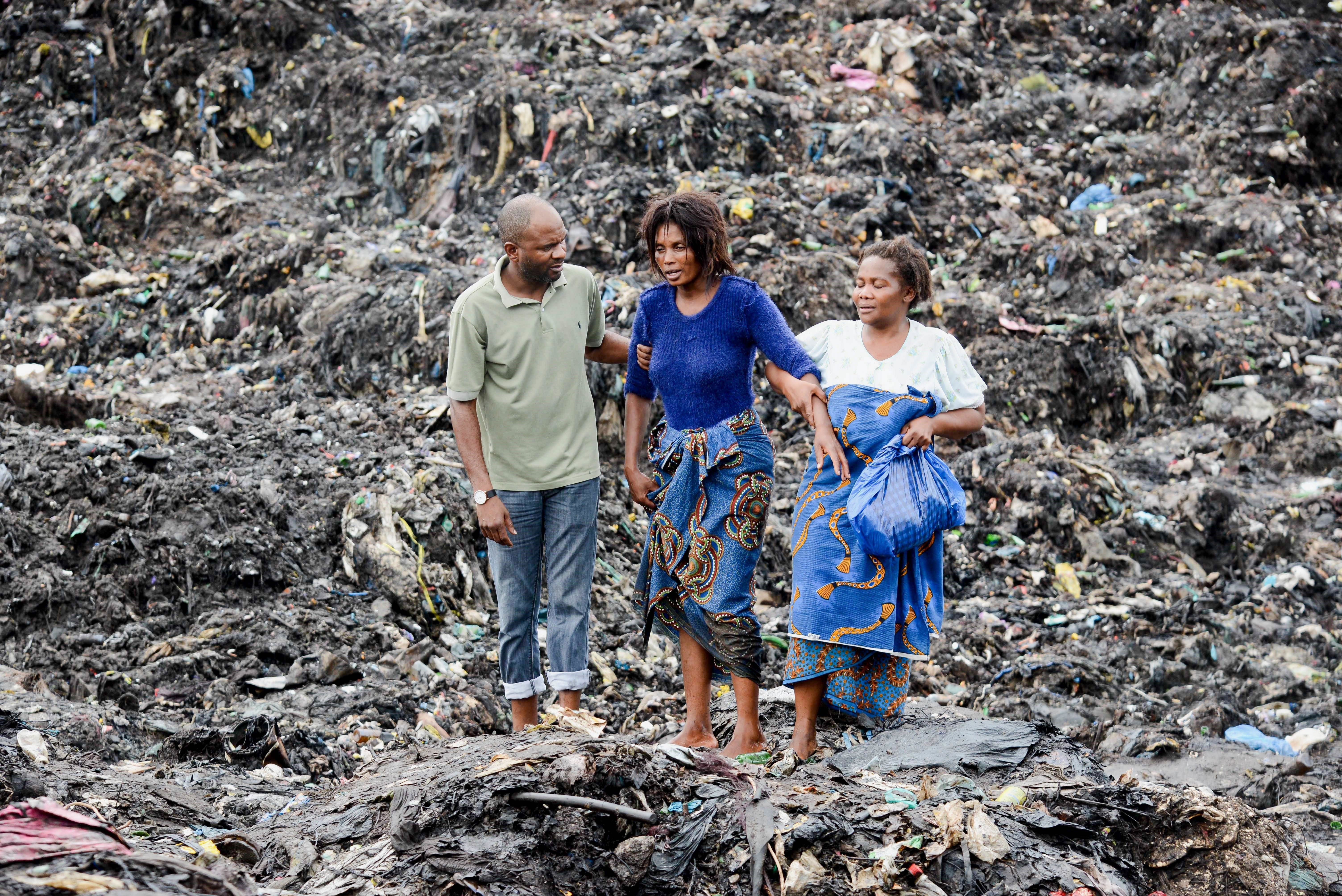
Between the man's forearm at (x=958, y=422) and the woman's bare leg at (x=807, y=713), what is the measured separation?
780 mm

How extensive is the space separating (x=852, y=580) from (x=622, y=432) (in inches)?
135

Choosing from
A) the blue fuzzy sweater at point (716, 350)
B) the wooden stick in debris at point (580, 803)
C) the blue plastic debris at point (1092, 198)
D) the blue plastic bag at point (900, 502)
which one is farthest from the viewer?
the blue plastic debris at point (1092, 198)

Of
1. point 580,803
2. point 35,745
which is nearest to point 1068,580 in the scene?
point 580,803

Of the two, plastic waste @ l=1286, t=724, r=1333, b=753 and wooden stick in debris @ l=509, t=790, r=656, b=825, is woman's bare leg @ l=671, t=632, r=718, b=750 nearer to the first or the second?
wooden stick in debris @ l=509, t=790, r=656, b=825

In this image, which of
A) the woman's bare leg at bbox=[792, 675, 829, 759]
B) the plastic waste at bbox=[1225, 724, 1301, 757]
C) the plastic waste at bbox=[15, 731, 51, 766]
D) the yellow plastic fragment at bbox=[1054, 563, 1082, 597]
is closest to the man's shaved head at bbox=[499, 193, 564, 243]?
the woman's bare leg at bbox=[792, 675, 829, 759]

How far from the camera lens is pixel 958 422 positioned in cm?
322

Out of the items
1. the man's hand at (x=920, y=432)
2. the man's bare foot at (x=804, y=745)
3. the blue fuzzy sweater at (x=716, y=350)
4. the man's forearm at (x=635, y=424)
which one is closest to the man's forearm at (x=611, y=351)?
the man's forearm at (x=635, y=424)

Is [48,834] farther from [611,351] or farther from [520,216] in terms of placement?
[611,351]

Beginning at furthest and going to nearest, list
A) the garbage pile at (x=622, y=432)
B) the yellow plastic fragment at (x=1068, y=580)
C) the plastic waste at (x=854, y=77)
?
1. the plastic waste at (x=854, y=77)
2. the yellow plastic fragment at (x=1068, y=580)
3. the garbage pile at (x=622, y=432)

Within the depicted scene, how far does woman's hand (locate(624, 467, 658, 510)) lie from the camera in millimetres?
3373

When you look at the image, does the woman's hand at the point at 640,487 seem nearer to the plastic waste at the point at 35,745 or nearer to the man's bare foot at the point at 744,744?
the man's bare foot at the point at 744,744

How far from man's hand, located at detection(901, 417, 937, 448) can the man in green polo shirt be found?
2.95 feet

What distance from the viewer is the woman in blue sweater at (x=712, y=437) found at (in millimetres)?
3164

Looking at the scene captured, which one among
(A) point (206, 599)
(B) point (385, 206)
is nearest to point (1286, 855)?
(A) point (206, 599)
